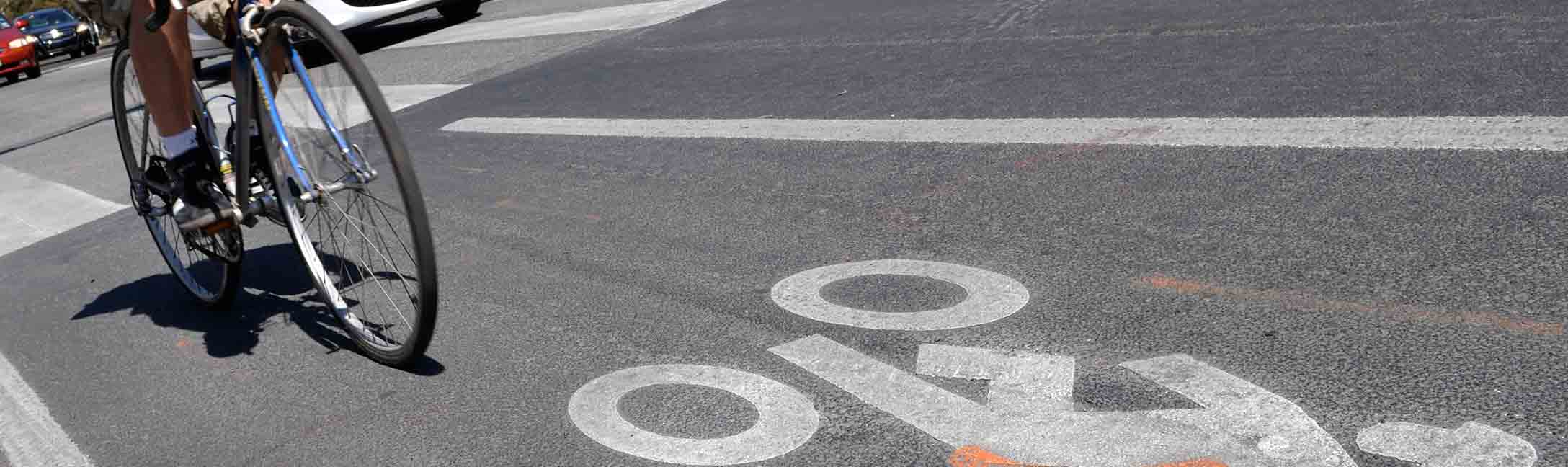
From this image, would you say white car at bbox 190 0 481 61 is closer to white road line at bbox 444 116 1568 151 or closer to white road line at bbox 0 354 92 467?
white road line at bbox 444 116 1568 151

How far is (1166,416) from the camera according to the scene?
9.12 feet

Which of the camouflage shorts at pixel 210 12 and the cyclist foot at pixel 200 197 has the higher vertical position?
the camouflage shorts at pixel 210 12

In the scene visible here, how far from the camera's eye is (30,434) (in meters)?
3.94

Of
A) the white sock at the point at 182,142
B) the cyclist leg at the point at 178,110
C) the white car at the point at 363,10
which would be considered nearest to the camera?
the cyclist leg at the point at 178,110

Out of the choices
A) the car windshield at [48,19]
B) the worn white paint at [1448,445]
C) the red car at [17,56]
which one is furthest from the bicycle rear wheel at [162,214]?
the car windshield at [48,19]

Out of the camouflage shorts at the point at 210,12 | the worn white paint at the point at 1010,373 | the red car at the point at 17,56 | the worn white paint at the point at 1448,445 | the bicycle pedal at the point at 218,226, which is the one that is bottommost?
the red car at the point at 17,56

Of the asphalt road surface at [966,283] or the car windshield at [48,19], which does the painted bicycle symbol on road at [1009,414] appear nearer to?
the asphalt road surface at [966,283]

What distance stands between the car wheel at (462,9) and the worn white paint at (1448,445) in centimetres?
1442

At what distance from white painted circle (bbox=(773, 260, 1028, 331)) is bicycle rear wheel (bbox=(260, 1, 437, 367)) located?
1.06 meters

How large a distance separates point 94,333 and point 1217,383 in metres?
4.06

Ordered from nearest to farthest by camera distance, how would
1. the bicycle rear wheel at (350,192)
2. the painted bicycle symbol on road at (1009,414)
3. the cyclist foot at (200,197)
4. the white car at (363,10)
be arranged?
the painted bicycle symbol on road at (1009,414), the bicycle rear wheel at (350,192), the cyclist foot at (200,197), the white car at (363,10)

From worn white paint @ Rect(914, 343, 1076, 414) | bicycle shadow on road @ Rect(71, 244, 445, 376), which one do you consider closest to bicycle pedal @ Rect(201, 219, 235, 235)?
bicycle shadow on road @ Rect(71, 244, 445, 376)

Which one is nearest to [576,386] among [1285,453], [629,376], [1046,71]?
[629,376]

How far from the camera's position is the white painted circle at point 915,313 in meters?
3.56
